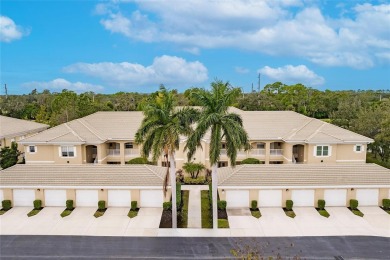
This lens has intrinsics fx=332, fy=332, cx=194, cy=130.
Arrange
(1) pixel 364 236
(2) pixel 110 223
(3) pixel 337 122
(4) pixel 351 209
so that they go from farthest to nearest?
(3) pixel 337 122
(4) pixel 351 209
(2) pixel 110 223
(1) pixel 364 236

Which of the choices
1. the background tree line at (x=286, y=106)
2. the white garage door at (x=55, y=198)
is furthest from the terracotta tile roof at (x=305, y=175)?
the white garage door at (x=55, y=198)

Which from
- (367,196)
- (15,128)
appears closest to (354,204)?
(367,196)

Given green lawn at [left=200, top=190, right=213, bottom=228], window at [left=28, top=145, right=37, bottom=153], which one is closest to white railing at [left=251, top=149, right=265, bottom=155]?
green lawn at [left=200, top=190, right=213, bottom=228]

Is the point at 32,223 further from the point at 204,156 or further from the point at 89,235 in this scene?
the point at 204,156

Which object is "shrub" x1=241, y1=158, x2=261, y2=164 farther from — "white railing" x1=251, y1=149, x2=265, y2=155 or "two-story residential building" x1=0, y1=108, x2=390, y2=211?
"two-story residential building" x1=0, y1=108, x2=390, y2=211

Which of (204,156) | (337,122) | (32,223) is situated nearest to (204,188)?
(204,156)

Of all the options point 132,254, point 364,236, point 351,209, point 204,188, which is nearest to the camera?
point 132,254
